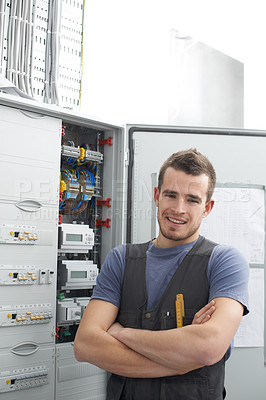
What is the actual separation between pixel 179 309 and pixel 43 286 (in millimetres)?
1053

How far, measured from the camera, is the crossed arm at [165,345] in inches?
56.4

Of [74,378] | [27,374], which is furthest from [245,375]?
[27,374]

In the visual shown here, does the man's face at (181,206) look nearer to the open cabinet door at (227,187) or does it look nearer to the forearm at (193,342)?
the forearm at (193,342)

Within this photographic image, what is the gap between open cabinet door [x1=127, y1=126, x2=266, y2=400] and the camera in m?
2.69

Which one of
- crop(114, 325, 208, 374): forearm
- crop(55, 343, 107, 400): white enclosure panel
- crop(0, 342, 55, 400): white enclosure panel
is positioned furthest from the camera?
crop(55, 343, 107, 400): white enclosure panel

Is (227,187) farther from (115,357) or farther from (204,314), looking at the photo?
(115,357)

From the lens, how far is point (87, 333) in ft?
5.33

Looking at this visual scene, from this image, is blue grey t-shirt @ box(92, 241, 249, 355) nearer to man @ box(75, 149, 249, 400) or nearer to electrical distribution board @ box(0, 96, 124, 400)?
man @ box(75, 149, 249, 400)

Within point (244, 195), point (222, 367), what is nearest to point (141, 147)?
point (244, 195)

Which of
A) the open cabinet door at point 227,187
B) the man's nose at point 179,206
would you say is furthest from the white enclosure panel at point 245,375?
the man's nose at point 179,206

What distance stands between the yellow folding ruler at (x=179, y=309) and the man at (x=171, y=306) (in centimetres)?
1

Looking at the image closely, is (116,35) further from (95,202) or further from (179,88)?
(95,202)

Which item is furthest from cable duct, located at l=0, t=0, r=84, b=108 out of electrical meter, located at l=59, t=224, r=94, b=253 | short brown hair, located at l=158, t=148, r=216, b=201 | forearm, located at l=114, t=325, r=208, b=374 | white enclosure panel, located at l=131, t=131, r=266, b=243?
forearm, located at l=114, t=325, r=208, b=374

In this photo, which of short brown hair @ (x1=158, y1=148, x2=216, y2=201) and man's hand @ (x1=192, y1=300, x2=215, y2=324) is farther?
short brown hair @ (x1=158, y1=148, x2=216, y2=201)
